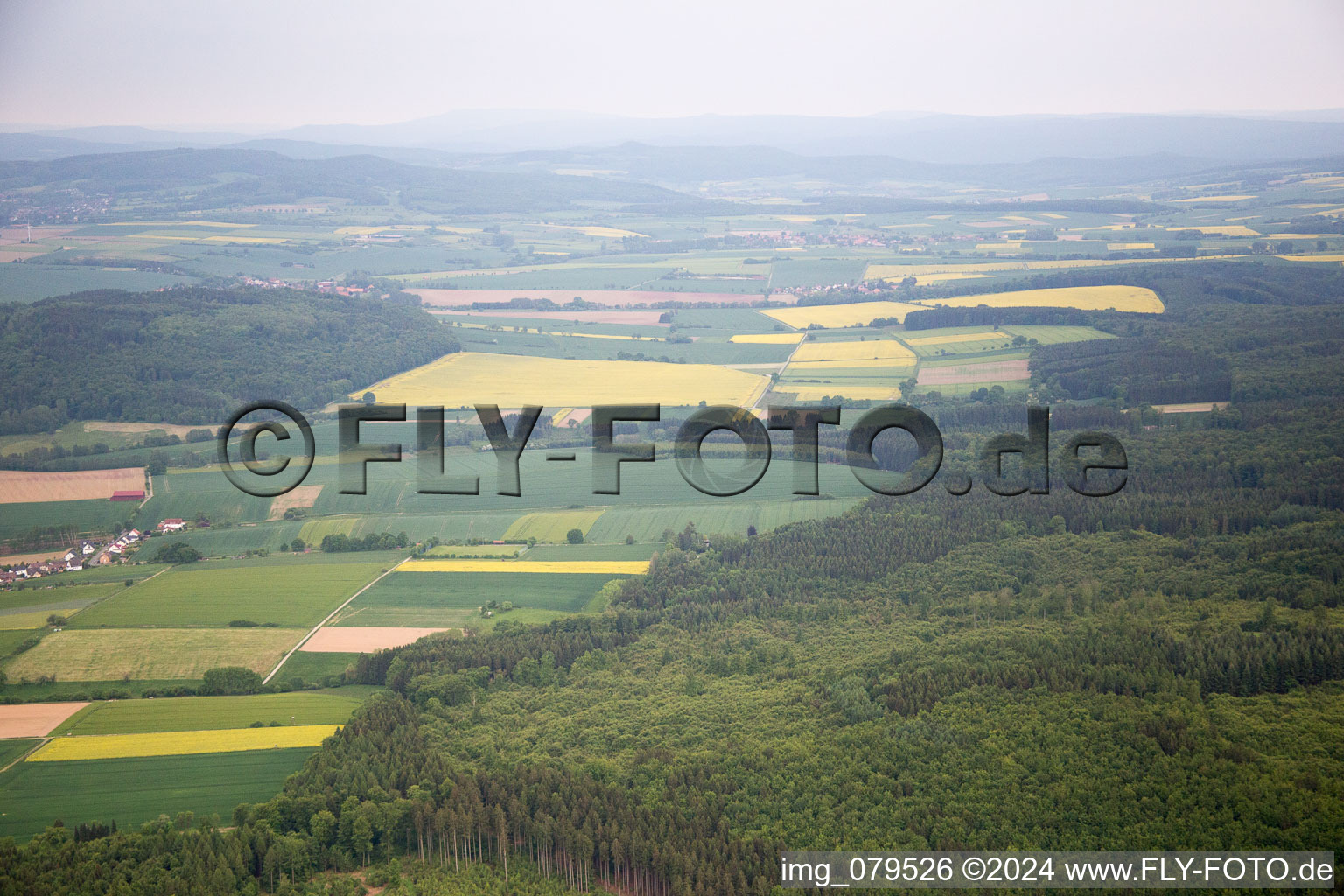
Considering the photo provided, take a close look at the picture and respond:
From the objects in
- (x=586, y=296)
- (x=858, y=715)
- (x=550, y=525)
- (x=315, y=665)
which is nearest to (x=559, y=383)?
(x=550, y=525)

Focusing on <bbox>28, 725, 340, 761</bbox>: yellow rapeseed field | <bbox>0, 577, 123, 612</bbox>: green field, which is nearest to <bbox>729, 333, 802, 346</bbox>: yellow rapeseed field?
<bbox>0, 577, 123, 612</bbox>: green field

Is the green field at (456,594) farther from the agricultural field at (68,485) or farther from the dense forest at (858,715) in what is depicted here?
the agricultural field at (68,485)

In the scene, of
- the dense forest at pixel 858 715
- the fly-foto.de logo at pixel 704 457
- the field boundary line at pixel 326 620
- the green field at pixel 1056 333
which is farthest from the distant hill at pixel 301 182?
the dense forest at pixel 858 715

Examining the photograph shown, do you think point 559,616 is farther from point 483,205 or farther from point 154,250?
point 483,205

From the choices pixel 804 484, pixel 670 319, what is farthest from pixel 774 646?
pixel 670 319

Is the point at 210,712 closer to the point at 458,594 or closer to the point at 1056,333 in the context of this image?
the point at 458,594

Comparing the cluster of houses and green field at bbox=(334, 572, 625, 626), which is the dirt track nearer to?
the cluster of houses

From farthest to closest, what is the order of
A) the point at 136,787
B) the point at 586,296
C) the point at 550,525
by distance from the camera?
1. the point at 586,296
2. the point at 550,525
3. the point at 136,787
